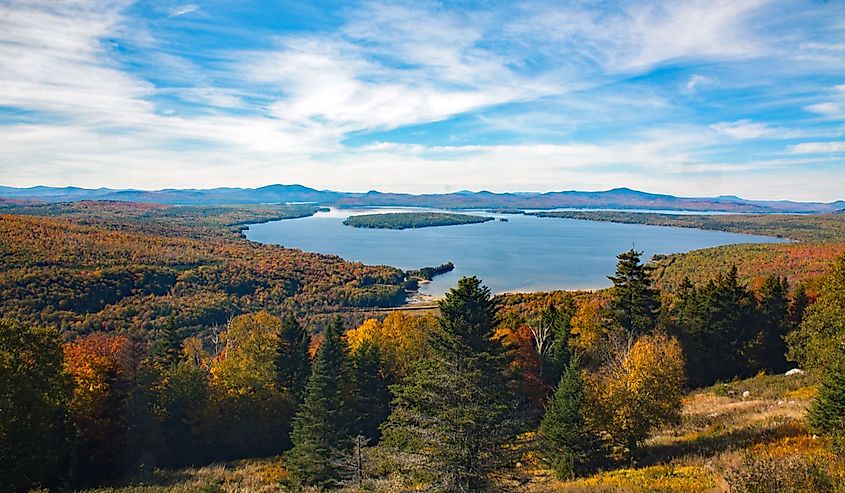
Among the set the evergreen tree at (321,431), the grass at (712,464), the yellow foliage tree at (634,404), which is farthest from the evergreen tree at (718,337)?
the evergreen tree at (321,431)

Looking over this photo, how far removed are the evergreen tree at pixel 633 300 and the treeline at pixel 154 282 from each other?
49458 mm

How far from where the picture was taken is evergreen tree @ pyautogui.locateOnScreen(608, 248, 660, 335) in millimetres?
32375

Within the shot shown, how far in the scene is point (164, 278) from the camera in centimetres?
9794

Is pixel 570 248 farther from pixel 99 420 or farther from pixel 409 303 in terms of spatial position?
pixel 99 420

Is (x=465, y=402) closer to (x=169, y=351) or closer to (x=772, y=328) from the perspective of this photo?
(x=169, y=351)

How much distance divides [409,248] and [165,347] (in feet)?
487

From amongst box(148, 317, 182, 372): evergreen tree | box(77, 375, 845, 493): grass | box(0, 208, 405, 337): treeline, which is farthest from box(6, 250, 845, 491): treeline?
box(0, 208, 405, 337): treeline

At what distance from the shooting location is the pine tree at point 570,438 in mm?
18219

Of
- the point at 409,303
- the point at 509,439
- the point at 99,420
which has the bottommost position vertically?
the point at 409,303

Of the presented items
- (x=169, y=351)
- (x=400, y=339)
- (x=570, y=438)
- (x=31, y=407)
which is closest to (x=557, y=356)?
→ (x=400, y=339)

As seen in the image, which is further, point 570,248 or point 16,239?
point 570,248

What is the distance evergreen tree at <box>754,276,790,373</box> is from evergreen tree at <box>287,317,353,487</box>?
3022 cm

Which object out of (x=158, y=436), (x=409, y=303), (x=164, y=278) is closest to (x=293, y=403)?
(x=158, y=436)

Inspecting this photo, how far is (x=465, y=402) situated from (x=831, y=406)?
453 inches
